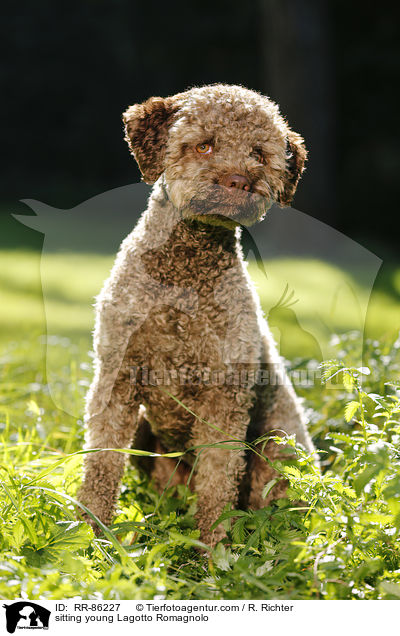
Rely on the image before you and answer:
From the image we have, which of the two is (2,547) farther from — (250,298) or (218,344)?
(250,298)

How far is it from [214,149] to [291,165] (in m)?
0.39

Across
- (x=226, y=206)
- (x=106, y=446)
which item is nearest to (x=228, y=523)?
(x=106, y=446)

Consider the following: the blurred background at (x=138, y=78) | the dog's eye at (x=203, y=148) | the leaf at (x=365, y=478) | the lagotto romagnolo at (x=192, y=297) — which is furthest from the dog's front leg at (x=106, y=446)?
the blurred background at (x=138, y=78)

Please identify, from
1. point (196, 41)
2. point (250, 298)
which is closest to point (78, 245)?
point (250, 298)

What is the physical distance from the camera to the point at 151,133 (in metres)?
2.51

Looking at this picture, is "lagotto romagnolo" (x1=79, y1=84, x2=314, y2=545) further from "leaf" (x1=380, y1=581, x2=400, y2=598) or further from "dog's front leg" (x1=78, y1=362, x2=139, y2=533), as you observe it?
"leaf" (x1=380, y1=581, x2=400, y2=598)

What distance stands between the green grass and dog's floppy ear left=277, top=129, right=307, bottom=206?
470 mm

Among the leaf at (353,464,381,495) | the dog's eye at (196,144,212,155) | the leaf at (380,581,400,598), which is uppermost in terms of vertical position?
the dog's eye at (196,144,212,155)

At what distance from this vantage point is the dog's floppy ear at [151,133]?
98.9 inches

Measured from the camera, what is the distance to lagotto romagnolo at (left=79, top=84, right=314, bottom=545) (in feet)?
7.95

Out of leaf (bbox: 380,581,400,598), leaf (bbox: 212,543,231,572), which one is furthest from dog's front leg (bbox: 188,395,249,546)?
leaf (bbox: 380,581,400,598)

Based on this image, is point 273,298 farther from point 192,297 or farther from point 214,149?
point 214,149

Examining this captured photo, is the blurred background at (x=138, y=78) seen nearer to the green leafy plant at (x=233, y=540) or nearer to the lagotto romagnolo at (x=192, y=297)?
the lagotto romagnolo at (x=192, y=297)

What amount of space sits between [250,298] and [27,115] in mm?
8680
